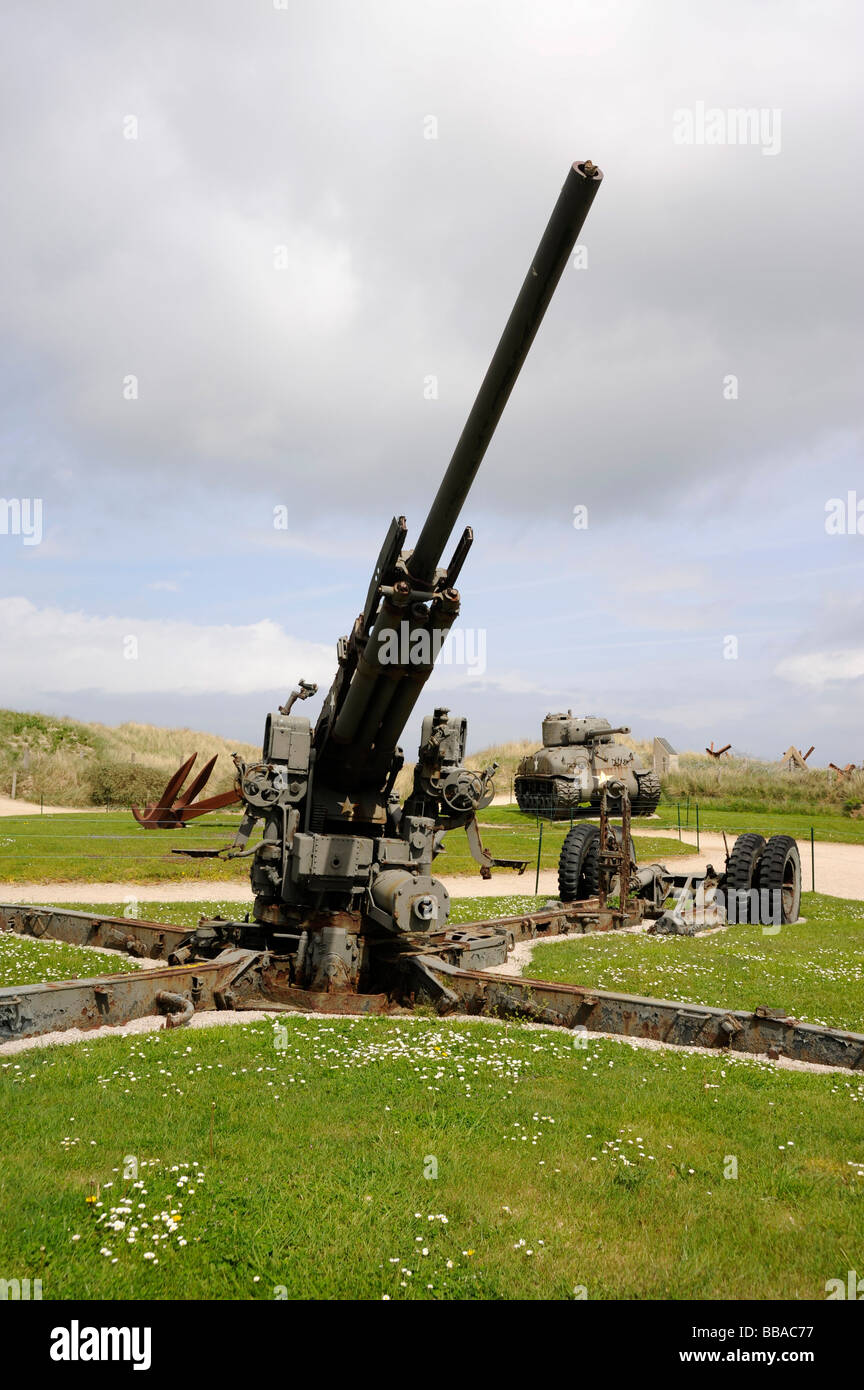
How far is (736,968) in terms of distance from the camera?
998 cm

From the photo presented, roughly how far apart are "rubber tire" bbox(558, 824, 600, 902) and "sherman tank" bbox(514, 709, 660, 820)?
1673 centimetres

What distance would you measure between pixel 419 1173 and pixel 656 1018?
3040 mm

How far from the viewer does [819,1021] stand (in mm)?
7711

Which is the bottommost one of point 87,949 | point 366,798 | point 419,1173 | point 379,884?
point 87,949

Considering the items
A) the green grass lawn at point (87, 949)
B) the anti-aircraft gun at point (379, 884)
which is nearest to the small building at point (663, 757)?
the green grass lawn at point (87, 949)

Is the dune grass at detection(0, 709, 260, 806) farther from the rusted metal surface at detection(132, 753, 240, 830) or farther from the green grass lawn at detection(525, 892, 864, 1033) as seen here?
the green grass lawn at detection(525, 892, 864, 1033)

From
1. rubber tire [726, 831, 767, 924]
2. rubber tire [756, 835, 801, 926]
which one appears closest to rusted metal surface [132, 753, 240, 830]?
rubber tire [726, 831, 767, 924]

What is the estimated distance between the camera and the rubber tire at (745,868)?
13.7 metres

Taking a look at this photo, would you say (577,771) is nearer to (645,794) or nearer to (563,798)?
(563,798)

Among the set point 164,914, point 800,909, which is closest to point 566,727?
point 800,909

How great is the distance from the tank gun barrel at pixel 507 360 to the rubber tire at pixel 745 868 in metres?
8.90

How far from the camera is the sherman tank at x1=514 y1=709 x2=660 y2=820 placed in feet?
107

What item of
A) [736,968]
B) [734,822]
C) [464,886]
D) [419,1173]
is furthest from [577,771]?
[419,1173]
